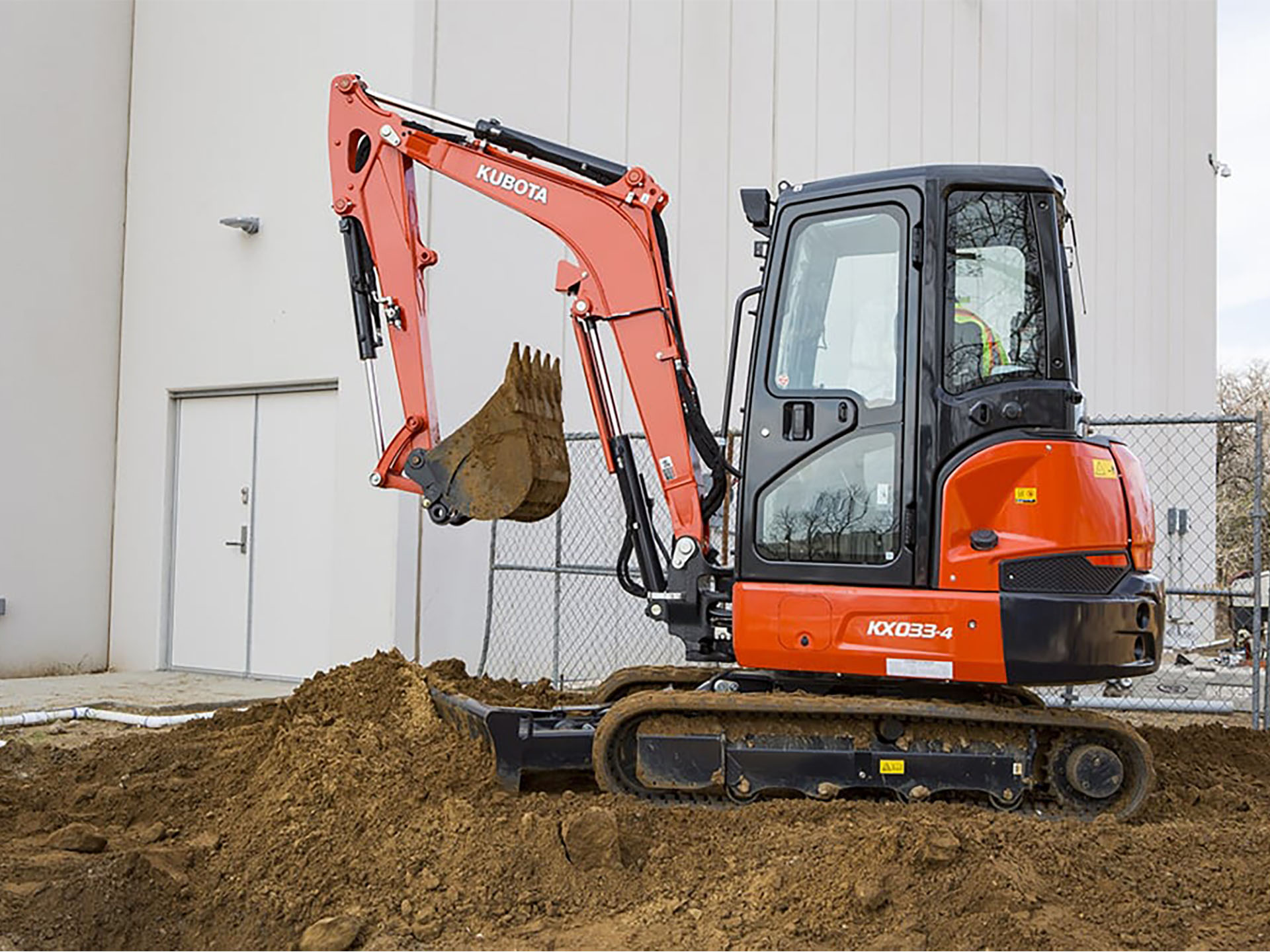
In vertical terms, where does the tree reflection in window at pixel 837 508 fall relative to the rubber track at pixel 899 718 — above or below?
above

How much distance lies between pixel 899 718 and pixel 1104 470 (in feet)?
4.60

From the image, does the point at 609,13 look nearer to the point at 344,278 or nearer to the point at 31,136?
the point at 344,278

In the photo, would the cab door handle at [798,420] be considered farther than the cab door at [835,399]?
Yes

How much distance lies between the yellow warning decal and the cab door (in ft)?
2.68

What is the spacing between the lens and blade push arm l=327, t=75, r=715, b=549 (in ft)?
21.0

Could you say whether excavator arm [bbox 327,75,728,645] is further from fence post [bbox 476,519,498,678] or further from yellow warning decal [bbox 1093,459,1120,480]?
fence post [bbox 476,519,498,678]

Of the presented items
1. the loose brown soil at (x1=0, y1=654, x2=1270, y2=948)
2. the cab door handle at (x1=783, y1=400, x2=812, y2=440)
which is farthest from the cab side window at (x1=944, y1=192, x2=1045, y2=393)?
the loose brown soil at (x1=0, y1=654, x2=1270, y2=948)

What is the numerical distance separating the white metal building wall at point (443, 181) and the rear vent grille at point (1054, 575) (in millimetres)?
6200

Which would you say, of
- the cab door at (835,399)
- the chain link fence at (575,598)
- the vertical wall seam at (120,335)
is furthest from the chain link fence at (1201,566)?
the vertical wall seam at (120,335)

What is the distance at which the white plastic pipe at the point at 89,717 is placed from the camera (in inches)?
362

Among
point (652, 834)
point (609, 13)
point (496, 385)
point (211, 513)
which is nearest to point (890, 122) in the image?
point (609, 13)

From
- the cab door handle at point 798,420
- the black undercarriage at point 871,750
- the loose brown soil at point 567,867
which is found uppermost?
the cab door handle at point 798,420

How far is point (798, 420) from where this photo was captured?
5770mm

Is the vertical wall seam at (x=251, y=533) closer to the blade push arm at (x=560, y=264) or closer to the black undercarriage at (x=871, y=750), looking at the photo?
the blade push arm at (x=560, y=264)
